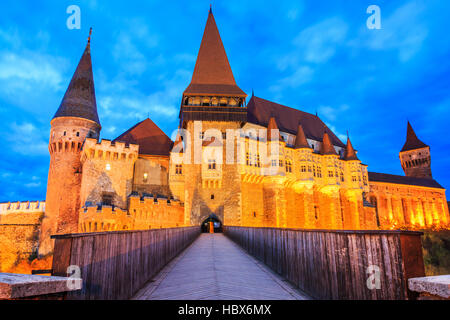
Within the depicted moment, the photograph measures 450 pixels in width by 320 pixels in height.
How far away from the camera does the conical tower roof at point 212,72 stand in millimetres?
33125

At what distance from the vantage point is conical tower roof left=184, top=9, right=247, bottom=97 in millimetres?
33125

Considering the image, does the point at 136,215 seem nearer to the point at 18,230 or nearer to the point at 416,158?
the point at 18,230

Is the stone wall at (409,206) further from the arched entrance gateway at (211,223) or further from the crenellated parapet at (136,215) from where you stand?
the crenellated parapet at (136,215)

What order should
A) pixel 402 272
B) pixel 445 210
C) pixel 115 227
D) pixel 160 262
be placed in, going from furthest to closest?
pixel 445 210, pixel 115 227, pixel 160 262, pixel 402 272

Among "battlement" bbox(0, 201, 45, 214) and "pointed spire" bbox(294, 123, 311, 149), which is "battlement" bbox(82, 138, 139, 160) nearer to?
"battlement" bbox(0, 201, 45, 214)

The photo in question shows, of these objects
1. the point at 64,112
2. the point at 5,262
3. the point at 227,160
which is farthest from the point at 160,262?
the point at 5,262

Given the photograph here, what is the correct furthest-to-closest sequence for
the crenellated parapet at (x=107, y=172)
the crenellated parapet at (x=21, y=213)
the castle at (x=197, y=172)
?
the crenellated parapet at (x=21, y=213) → the castle at (x=197, y=172) → the crenellated parapet at (x=107, y=172)

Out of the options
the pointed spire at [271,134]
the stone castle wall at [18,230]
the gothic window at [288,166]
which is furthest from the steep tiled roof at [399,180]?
the stone castle wall at [18,230]

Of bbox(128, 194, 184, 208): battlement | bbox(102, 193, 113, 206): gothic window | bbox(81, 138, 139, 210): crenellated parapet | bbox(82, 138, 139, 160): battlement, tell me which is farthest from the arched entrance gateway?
bbox(82, 138, 139, 160): battlement

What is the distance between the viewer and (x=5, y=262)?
30703mm

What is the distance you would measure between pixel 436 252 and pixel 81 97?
46930mm

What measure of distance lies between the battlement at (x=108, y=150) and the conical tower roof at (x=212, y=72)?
30.0 ft
